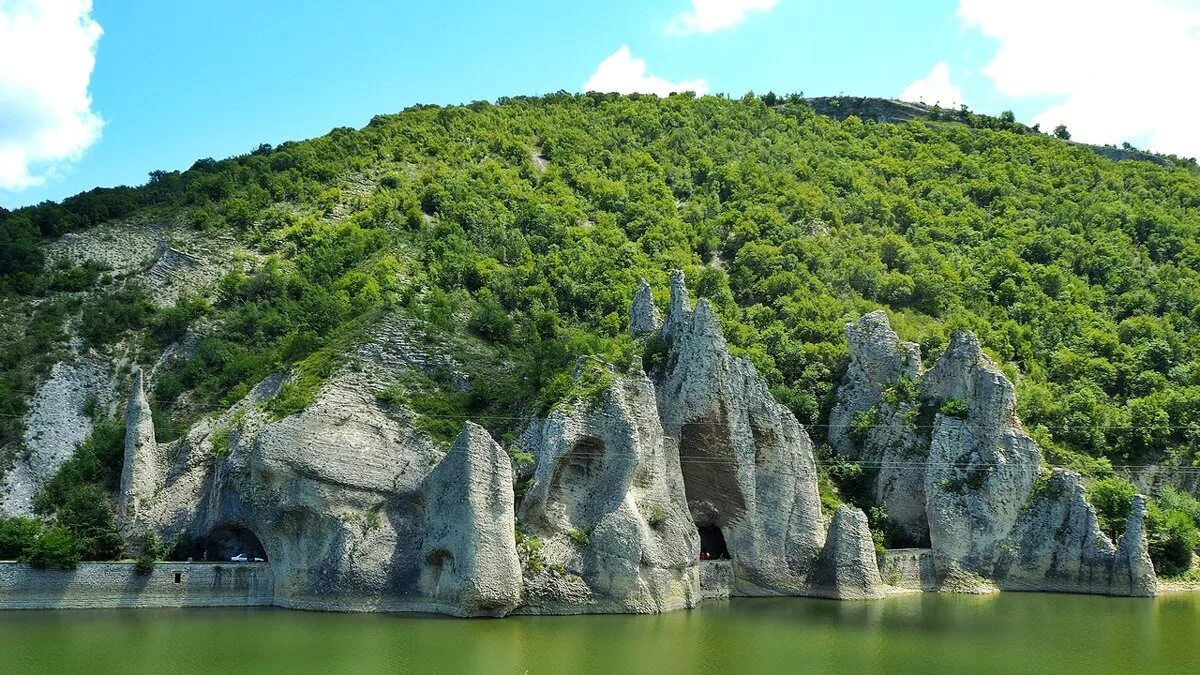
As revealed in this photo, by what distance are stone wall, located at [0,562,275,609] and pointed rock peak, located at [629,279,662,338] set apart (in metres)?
20.8

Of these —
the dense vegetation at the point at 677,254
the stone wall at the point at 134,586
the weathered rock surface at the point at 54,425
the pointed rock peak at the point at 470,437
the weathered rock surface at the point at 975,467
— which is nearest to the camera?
the stone wall at the point at 134,586

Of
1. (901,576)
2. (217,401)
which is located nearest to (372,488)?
(217,401)

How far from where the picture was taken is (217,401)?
49594mm

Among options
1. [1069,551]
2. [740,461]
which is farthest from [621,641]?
[1069,551]

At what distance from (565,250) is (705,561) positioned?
32352 mm

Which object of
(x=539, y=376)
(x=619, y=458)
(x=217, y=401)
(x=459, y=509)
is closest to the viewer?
(x=459, y=509)

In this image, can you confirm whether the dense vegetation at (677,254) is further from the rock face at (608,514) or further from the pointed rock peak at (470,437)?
the pointed rock peak at (470,437)

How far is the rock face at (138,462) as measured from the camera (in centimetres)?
4150

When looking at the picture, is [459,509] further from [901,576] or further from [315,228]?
[315,228]

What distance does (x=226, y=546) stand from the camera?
42125 millimetres

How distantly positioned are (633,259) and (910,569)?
3372 centimetres

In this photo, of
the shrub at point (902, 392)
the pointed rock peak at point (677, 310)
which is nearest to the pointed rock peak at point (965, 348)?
the shrub at point (902, 392)

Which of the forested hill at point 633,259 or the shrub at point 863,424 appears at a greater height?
the forested hill at point 633,259

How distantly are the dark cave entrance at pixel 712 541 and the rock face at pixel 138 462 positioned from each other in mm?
24417
